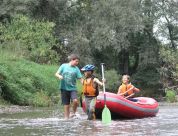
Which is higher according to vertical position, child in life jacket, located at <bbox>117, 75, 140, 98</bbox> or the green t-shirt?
the green t-shirt

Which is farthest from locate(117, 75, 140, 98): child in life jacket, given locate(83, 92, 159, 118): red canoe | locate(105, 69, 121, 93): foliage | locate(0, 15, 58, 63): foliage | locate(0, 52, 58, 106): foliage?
locate(105, 69, 121, 93): foliage

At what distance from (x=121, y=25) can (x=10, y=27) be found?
1380 cm

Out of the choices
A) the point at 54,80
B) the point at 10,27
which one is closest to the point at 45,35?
the point at 10,27

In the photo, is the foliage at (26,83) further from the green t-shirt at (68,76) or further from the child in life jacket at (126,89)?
the green t-shirt at (68,76)

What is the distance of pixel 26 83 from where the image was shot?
19047 millimetres

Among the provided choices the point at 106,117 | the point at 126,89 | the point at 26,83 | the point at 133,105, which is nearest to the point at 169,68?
the point at 26,83

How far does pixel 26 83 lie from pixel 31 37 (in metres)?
8.09

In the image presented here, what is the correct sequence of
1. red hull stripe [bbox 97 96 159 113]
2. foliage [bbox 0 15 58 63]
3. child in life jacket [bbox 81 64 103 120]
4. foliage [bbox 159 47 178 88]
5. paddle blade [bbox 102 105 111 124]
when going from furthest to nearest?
foliage [bbox 159 47 178 88], foliage [bbox 0 15 58 63], red hull stripe [bbox 97 96 159 113], child in life jacket [bbox 81 64 103 120], paddle blade [bbox 102 105 111 124]

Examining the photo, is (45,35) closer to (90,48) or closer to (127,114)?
(90,48)

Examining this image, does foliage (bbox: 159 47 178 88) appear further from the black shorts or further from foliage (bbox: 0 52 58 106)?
the black shorts

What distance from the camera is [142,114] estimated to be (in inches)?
512

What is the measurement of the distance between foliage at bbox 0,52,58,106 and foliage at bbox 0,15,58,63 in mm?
3963

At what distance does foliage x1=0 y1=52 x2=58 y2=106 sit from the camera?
17938mm

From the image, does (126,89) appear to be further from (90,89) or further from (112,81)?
(112,81)
